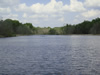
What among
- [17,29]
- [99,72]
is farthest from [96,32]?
[99,72]

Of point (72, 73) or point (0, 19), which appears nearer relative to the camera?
point (72, 73)

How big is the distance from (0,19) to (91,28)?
89854mm

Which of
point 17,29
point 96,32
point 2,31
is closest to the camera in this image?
point 2,31

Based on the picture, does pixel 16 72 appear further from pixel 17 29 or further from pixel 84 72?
pixel 17 29

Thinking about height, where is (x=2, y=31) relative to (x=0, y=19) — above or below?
below

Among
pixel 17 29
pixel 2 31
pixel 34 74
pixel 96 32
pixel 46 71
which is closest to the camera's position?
pixel 34 74

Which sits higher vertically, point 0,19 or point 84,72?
point 0,19

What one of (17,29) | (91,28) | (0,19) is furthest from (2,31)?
(91,28)

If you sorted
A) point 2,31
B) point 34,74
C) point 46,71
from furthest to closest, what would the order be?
1. point 2,31
2. point 46,71
3. point 34,74

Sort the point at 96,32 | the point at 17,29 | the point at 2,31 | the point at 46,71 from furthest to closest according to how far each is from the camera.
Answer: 1. the point at 17,29
2. the point at 96,32
3. the point at 2,31
4. the point at 46,71

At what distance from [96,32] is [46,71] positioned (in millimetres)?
162945

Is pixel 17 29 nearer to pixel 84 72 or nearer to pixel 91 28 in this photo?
pixel 91 28

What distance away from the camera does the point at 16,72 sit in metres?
18.3

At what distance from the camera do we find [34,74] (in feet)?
56.9
